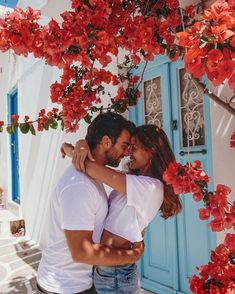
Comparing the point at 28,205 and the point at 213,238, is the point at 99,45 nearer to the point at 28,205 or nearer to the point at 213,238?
the point at 213,238

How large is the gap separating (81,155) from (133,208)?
39cm

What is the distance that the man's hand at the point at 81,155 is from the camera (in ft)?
5.57

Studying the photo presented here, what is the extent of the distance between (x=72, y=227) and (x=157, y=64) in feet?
8.75

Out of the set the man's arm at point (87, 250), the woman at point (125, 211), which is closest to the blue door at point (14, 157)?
the woman at point (125, 211)

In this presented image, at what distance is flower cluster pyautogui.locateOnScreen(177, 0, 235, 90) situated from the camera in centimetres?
93

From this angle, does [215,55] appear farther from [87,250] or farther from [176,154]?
[176,154]

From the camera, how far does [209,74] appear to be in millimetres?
977

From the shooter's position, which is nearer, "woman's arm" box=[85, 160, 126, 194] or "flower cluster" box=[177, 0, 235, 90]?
"flower cluster" box=[177, 0, 235, 90]

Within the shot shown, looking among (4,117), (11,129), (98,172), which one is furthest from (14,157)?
(98,172)

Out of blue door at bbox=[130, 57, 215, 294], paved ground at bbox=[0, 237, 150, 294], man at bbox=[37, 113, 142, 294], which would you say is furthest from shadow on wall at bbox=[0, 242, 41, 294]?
man at bbox=[37, 113, 142, 294]

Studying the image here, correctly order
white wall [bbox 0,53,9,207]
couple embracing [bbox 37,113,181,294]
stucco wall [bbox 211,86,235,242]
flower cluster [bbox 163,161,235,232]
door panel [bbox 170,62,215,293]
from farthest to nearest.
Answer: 1. white wall [bbox 0,53,9,207]
2. door panel [bbox 170,62,215,293]
3. stucco wall [bbox 211,86,235,242]
4. couple embracing [bbox 37,113,181,294]
5. flower cluster [bbox 163,161,235,232]

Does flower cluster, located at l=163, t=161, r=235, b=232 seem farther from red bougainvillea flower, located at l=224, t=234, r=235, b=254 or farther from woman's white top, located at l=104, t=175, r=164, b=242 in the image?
woman's white top, located at l=104, t=175, r=164, b=242

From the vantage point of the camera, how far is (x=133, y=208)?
1.69 m

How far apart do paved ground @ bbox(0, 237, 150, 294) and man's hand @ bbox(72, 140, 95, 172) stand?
2681 millimetres
